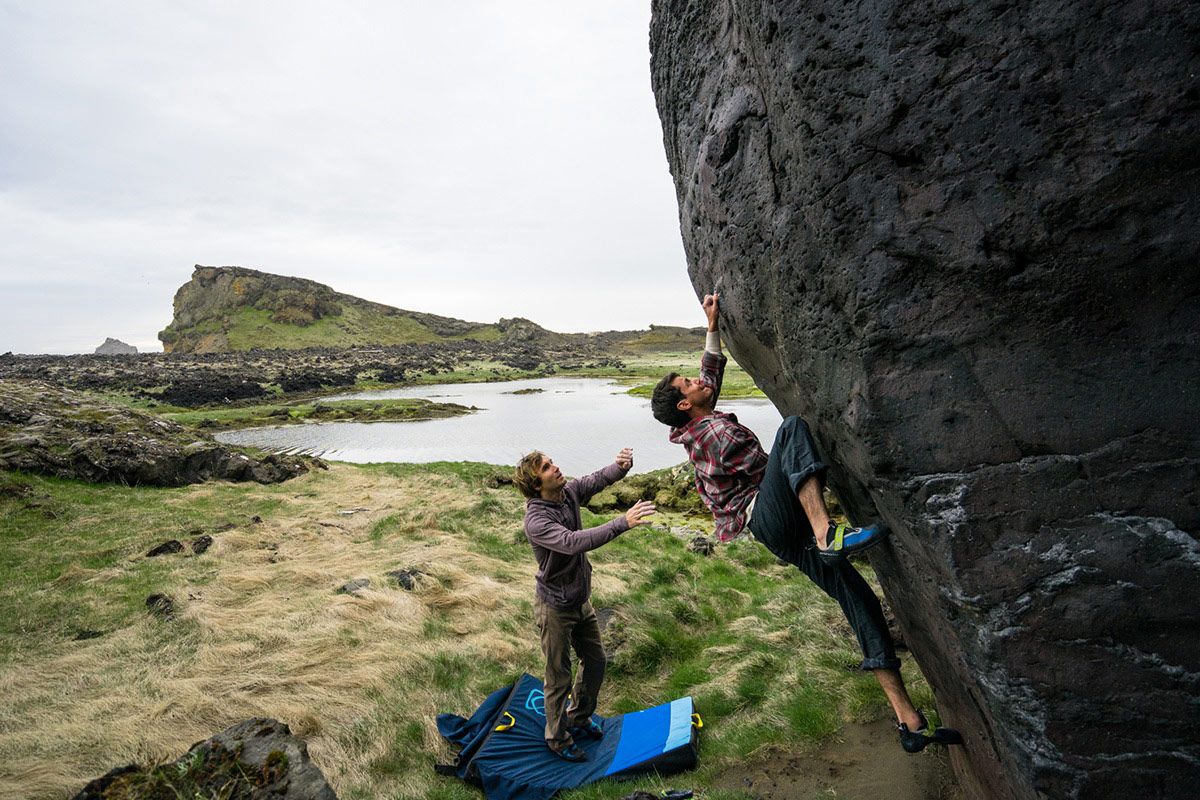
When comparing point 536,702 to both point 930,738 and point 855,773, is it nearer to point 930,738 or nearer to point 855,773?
point 855,773

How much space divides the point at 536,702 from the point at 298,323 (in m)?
167

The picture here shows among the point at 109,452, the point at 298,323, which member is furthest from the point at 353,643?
the point at 298,323

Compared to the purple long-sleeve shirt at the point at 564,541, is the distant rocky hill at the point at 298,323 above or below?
above

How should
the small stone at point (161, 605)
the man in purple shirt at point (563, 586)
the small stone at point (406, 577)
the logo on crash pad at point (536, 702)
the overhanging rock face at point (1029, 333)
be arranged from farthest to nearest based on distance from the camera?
1. the small stone at point (406, 577)
2. the small stone at point (161, 605)
3. the logo on crash pad at point (536, 702)
4. the man in purple shirt at point (563, 586)
5. the overhanging rock face at point (1029, 333)

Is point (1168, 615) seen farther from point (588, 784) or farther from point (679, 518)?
point (679, 518)

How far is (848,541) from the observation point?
432cm

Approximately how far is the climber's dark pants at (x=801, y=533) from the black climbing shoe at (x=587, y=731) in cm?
398

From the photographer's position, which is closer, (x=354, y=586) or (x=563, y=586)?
(x=563, y=586)

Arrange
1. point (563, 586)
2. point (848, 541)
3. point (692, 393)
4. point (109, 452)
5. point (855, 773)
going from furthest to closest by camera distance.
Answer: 1. point (109, 452)
2. point (563, 586)
3. point (692, 393)
4. point (855, 773)
5. point (848, 541)

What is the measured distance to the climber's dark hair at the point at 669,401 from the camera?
6.02 meters

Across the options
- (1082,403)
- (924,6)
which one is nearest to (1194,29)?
(924,6)

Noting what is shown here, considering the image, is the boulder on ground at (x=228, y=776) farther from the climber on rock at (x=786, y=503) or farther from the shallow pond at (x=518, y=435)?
the shallow pond at (x=518, y=435)

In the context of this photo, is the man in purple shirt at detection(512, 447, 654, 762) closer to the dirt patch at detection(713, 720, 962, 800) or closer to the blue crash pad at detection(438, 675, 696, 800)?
the blue crash pad at detection(438, 675, 696, 800)

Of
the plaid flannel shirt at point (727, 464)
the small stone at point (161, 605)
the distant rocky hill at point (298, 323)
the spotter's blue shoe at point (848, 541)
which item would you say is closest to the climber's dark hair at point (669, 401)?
the plaid flannel shirt at point (727, 464)
